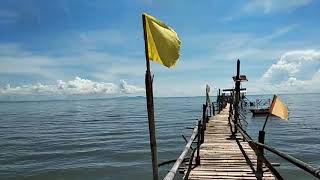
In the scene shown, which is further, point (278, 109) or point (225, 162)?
point (225, 162)

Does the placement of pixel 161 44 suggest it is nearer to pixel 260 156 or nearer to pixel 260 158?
pixel 260 156

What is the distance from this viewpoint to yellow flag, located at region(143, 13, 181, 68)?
19.7ft

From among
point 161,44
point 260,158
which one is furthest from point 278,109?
point 161,44

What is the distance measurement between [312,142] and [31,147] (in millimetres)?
26112

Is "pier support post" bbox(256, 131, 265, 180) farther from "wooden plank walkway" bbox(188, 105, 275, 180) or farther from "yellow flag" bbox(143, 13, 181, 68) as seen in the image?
"yellow flag" bbox(143, 13, 181, 68)

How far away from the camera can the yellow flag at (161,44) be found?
600cm

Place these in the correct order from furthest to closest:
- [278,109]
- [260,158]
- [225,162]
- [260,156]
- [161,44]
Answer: [225,162] < [260,158] < [260,156] < [278,109] < [161,44]

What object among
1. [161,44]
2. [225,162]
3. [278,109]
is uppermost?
[161,44]

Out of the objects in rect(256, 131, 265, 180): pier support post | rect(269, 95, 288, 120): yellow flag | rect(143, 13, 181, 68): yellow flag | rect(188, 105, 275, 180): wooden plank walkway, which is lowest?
rect(188, 105, 275, 180): wooden plank walkway

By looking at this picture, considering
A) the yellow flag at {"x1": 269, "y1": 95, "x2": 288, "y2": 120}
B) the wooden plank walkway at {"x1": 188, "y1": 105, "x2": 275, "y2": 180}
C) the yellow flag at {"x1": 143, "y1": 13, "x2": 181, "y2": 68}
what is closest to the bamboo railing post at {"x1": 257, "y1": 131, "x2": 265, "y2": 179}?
the wooden plank walkway at {"x1": 188, "y1": 105, "x2": 275, "y2": 180}

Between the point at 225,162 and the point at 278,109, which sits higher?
the point at 278,109

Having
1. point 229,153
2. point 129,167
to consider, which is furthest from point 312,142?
point 229,153

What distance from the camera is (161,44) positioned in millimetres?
5996

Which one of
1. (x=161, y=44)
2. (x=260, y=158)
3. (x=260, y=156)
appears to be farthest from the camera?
(x=260, y=158)
